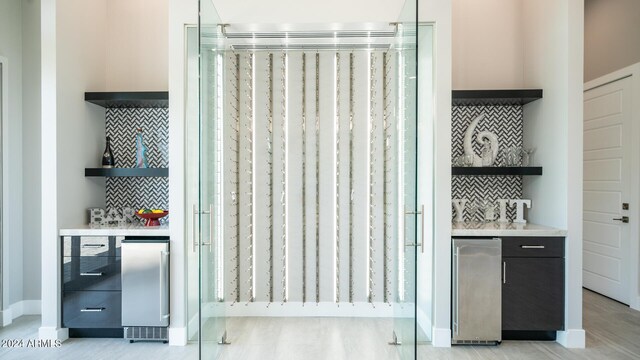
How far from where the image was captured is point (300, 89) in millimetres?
3625

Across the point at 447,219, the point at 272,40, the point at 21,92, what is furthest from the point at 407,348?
the point at 21,92

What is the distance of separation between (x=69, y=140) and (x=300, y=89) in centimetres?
205

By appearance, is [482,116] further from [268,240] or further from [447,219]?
[268,240]

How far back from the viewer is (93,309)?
2969 mm

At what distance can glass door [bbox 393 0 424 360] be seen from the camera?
2.00 metres

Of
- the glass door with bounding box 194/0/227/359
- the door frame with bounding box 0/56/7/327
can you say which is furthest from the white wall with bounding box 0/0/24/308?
the glass door with bounding box 194/0/227/359

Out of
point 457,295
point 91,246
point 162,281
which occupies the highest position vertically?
point 91,246

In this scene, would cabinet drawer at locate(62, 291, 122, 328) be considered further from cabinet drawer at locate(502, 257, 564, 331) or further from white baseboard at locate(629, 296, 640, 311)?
white baseboard at locate(629, 296, 640, 311)

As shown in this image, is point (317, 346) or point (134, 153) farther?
point (134, 153)

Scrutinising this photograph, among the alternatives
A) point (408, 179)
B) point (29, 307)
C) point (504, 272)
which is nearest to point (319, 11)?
point (408, 179)

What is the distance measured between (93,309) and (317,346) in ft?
5.96

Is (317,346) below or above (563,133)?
below

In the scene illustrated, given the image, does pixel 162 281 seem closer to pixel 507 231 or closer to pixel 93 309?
pixel 93 309

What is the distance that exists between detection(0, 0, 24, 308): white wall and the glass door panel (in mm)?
2268
